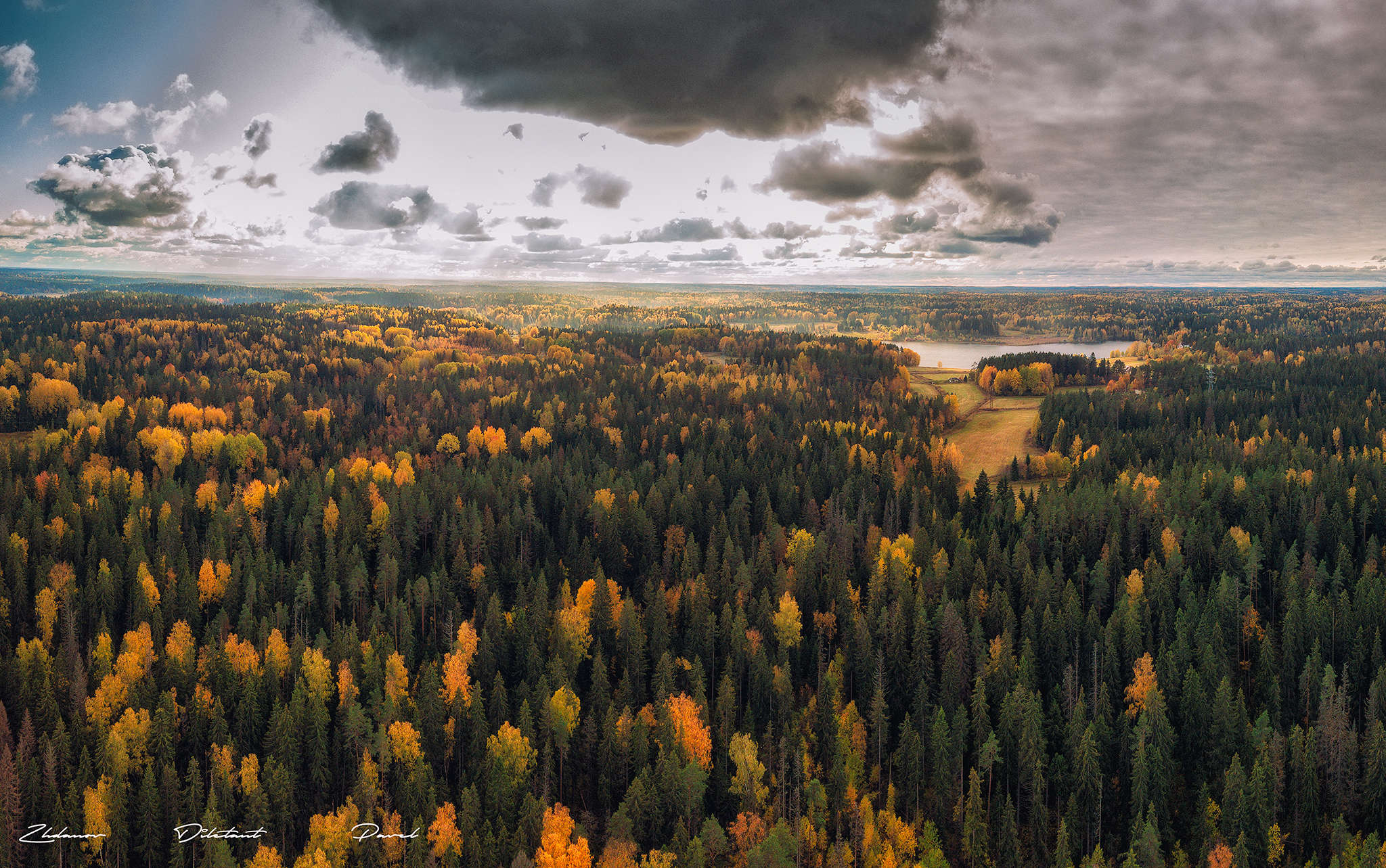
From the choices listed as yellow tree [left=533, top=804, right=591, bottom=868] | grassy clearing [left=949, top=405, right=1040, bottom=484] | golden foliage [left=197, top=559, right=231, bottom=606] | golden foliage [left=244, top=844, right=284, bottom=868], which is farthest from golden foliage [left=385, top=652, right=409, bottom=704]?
grassy clearing [left=949, top=405, right=1040, bottom=484]

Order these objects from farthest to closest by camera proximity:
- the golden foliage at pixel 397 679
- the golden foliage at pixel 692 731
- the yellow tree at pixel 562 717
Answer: the golden foliage at pixel 397 679
the yellow tree at pixel 562 717
the golden foliage at pixel 692 731

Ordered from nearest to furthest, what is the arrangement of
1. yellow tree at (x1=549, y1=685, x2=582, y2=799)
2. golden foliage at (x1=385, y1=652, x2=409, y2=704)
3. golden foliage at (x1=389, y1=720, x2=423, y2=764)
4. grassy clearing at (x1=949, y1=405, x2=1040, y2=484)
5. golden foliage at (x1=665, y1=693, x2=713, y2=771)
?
golden foliage at (x1=389, y1=720, x2=423, y2=764) < golden foliage at (x1=665, y1=693, x2=713, y2=771) < yellow tree at (x1=549, y1=685, x2=582, y2=799) < golden foliage at (x1=385, y1=652, x2=409, y2=704) < grassy clearing at (x1=949, y1=405, x2=1040, y2=484)

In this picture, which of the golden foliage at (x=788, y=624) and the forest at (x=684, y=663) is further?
the golden foliage at (x=788, y=624)

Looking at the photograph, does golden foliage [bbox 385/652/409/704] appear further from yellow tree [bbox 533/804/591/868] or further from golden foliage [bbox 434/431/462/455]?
golden foliage [bbox 434/431/462/455]

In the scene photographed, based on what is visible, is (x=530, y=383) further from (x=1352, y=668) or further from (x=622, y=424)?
(x=1352, y=668)

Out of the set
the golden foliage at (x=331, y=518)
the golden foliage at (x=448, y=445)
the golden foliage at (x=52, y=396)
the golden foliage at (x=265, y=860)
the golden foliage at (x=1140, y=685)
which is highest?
the golden foliage at (x=52, y=396)
